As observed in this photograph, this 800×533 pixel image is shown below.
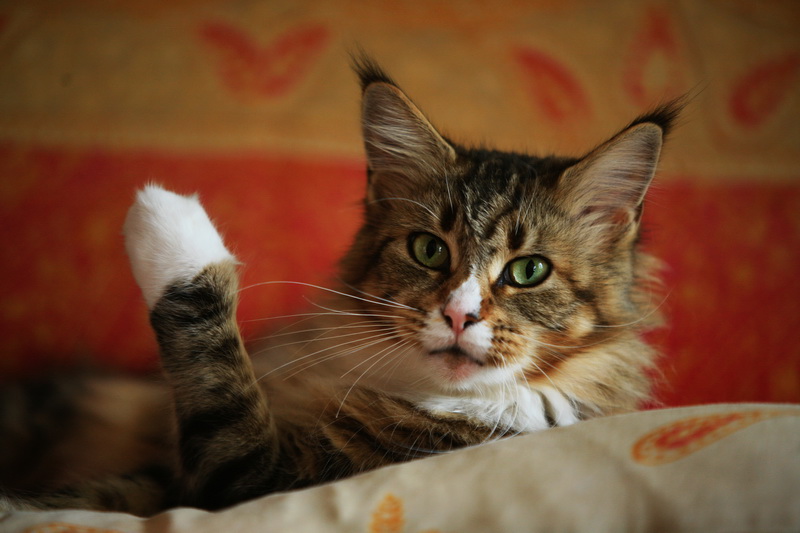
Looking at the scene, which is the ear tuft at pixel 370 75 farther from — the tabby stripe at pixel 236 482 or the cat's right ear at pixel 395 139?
the tabby stripe at pixel 236 482

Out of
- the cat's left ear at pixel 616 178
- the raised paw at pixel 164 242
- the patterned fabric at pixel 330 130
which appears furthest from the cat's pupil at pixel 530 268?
the patterned fabric at pixel 330 130

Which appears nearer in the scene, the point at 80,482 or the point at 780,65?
the point at 80,482

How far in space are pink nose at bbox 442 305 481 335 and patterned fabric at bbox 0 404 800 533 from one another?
0.23 metres

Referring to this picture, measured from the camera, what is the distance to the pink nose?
1.03 m

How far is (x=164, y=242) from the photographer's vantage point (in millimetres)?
1075

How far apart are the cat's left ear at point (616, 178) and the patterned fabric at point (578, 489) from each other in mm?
496

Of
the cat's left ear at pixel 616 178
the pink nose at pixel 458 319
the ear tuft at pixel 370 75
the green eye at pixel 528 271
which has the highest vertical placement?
the ear tuft at pixel 370 75

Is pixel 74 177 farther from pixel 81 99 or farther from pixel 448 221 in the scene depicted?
pixel 448 221

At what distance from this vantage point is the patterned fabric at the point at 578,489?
654 mm

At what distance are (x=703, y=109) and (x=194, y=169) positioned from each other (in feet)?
5.89

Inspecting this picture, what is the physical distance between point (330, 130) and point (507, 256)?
3.72ft

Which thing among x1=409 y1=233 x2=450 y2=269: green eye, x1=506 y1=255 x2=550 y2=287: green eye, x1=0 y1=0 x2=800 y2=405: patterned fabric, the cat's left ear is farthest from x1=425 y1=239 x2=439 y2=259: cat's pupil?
x1=0 y1=0 x2=800 y2=405: patterned fabric

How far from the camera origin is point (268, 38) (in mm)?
2055

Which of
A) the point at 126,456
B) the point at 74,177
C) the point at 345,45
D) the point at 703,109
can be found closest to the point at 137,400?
the point at 126,456
